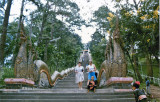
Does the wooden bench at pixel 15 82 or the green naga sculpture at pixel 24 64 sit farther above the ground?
the green naga sculpture at pixel 24 64

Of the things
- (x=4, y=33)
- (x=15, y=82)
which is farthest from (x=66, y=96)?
(x=4, y=33)

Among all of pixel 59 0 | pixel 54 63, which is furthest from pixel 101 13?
pixel 54 63

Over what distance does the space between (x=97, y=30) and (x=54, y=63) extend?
1547 cm

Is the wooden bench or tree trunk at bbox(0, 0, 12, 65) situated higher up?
tree trunk at bbox(0, 0, 12, 65)

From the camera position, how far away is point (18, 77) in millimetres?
7328

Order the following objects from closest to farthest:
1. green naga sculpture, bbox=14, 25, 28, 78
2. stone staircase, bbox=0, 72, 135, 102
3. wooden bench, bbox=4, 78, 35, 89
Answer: stone staircase, bbox=0, 72, 135, 102
wooden bench, bbox=4, 78, 35, 89
green naga sculpture, bbox=14, 25, 28, 78

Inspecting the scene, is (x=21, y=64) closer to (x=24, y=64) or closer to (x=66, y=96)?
(x=24, y=64)

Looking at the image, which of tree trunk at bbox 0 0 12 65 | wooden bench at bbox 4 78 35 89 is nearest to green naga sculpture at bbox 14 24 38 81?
wooden bench at bbox 4 78 35 89

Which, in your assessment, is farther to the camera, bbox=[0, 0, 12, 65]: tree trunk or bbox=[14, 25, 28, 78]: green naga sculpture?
bbox=[0, 0, 12, 65]: tree trunk

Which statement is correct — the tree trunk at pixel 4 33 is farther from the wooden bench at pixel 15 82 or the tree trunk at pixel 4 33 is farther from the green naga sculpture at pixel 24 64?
the wooden bench at pixel 15 82

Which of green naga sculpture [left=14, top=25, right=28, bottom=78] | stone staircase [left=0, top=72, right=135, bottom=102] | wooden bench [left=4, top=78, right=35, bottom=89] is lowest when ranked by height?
stone staircase [left=0, top=72, right=135, bottom=102]

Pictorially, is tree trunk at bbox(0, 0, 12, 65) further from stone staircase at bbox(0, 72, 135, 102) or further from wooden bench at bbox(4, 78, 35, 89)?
stone staircase at bbox(0, 72, 135, 102)

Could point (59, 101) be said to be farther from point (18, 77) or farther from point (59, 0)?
point (59, 0)

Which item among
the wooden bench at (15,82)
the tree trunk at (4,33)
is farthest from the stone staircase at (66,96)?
the tree trunk at (4,33)
